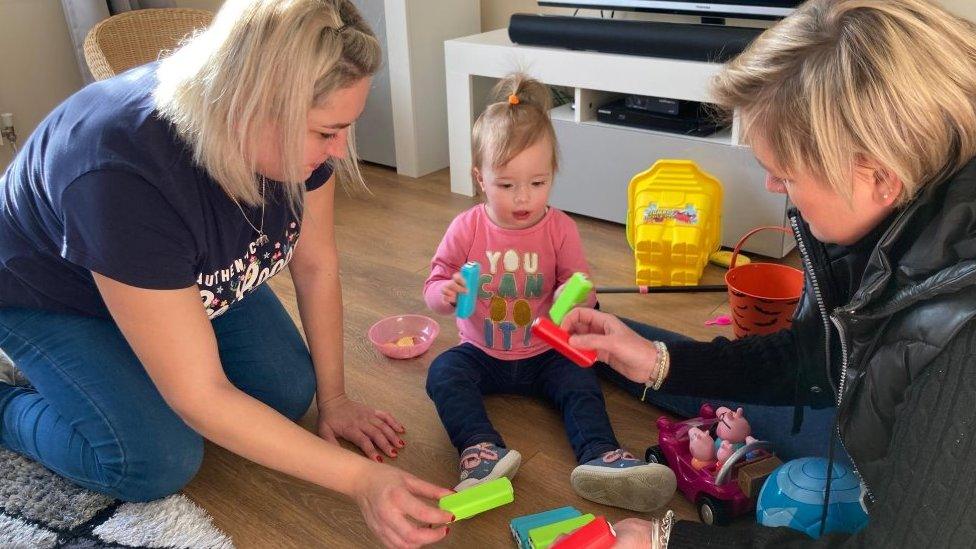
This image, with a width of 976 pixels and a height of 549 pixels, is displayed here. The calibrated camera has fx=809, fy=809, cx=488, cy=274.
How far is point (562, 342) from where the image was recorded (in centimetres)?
119

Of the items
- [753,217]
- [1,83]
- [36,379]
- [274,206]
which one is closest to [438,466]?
[274,206]

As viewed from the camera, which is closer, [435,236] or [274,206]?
[274,206]

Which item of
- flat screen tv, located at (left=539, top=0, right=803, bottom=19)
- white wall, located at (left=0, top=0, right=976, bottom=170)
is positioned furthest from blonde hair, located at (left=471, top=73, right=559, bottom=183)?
white wall, located at (left=0, top=0, right=976, bottom=170)

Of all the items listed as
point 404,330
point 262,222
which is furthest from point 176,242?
point 404,330

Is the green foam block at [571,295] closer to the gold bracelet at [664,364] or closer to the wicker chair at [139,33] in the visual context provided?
the gold bracelet at [664,364]

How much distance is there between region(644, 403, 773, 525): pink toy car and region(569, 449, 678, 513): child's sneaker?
4 cm

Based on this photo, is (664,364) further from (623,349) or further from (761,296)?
(761,296)

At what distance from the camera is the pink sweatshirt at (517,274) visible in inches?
60.2

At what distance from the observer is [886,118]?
728mm

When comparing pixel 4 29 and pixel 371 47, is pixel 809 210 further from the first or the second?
pixel 4 29

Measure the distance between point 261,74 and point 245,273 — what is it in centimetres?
42

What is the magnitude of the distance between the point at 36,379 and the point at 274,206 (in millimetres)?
466

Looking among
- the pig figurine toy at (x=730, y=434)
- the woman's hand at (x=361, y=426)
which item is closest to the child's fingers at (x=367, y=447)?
the woman's hand at (x=361, y=426)

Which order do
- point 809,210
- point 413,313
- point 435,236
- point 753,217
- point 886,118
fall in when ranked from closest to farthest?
point 886,118 < point 809,210 < point 413,313 < point 753,217 < point 435,236
